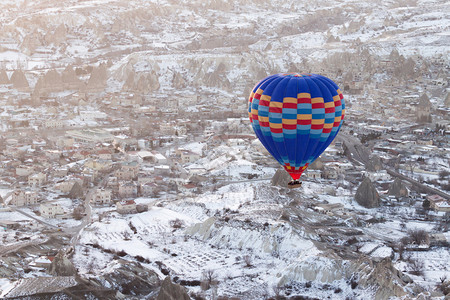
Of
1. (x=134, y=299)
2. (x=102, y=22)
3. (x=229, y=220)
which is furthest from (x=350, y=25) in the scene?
(x=134, y=299)

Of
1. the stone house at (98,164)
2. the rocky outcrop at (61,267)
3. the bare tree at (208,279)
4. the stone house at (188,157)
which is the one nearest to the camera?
the rocky outcrop at (61,267)

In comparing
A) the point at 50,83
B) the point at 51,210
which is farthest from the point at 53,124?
the point at 51,210

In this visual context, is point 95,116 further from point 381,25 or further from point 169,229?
point 381,25

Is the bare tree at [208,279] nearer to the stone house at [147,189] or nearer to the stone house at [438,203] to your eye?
the stone house at [147,189]

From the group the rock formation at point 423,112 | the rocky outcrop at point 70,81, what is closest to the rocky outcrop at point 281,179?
the rock formation at point 423,112

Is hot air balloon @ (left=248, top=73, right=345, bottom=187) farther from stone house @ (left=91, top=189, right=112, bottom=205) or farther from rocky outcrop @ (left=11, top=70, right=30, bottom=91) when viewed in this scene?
rocky outcrop @ (left=11, top=70, right=30, bottom=91)

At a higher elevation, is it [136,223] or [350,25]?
[350,25]
